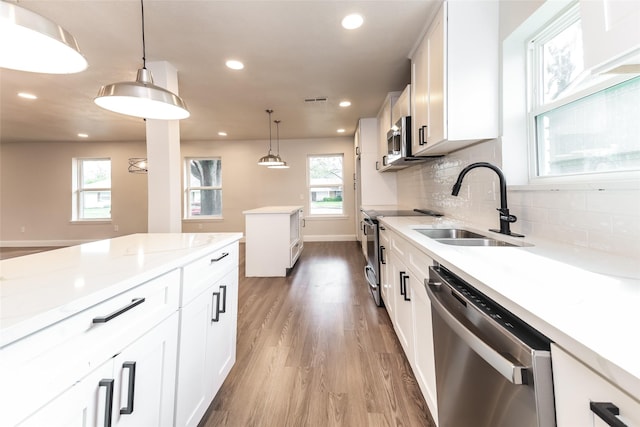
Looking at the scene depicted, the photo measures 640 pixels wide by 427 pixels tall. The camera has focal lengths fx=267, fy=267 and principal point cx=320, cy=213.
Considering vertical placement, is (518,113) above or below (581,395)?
above

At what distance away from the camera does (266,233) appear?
384 centimetres

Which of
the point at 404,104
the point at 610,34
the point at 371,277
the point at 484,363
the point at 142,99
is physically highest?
the point at 404,104

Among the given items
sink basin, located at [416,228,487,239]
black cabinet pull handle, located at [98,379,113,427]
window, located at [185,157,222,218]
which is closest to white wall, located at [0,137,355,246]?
window, located at [185,157,222,218]

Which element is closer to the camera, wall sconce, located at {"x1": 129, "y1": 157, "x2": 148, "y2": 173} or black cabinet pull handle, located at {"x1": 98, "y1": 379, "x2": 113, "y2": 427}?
black cabinet pull handle, located at {"x1": 98, "y1": 379, "x2": 113, "y2": 427}

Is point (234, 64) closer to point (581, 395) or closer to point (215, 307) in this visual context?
point (215, 307)

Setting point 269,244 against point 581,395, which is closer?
point 581,395

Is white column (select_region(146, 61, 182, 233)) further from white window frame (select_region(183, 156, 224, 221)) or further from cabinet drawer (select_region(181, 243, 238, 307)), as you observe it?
white window frame (select_region(183, 156, 224, 221))

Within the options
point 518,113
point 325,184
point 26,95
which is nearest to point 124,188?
point 26,95

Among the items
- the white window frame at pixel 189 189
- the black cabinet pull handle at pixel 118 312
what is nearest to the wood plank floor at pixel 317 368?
the black cabinet pull handle at pixel 118 312

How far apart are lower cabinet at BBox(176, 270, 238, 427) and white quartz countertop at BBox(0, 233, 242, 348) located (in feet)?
0.80

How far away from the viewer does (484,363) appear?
0.75 m

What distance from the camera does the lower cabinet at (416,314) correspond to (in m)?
1.22

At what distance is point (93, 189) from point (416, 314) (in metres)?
8.20

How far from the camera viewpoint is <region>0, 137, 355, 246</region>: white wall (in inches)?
254
